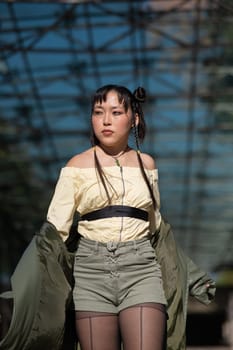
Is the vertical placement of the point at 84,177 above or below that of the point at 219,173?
above

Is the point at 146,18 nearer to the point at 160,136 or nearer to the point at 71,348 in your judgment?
the point at 160,136

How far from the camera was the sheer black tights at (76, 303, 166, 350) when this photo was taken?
3.25 meters

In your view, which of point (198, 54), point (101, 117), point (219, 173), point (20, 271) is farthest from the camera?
point (219, 173)

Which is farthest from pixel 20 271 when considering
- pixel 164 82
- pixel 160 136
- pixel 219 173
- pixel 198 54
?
pixel 219 173

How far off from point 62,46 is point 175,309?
37.6 ft

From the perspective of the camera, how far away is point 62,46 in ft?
47.9

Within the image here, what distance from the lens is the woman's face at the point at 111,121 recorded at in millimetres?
3549

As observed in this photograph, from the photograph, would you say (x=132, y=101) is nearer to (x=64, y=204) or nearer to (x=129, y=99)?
(x=129, y=99)

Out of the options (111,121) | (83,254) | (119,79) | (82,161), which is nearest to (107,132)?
(111,121)

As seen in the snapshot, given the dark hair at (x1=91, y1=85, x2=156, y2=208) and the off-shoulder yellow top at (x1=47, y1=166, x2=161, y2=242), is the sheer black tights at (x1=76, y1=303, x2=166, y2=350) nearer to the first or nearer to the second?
the off-shoulder yellow top at (x1=47, y1=166, x2=161, y2=242)

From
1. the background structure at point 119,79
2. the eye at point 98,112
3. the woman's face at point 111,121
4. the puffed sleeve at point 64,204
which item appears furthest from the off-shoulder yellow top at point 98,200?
the background structure at point 119,79

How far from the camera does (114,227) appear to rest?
3447 millimetres

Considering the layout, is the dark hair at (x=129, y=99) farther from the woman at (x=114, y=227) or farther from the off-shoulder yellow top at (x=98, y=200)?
the off-shoulder yellow top at (x=98, y=200)

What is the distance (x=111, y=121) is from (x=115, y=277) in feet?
2.04
